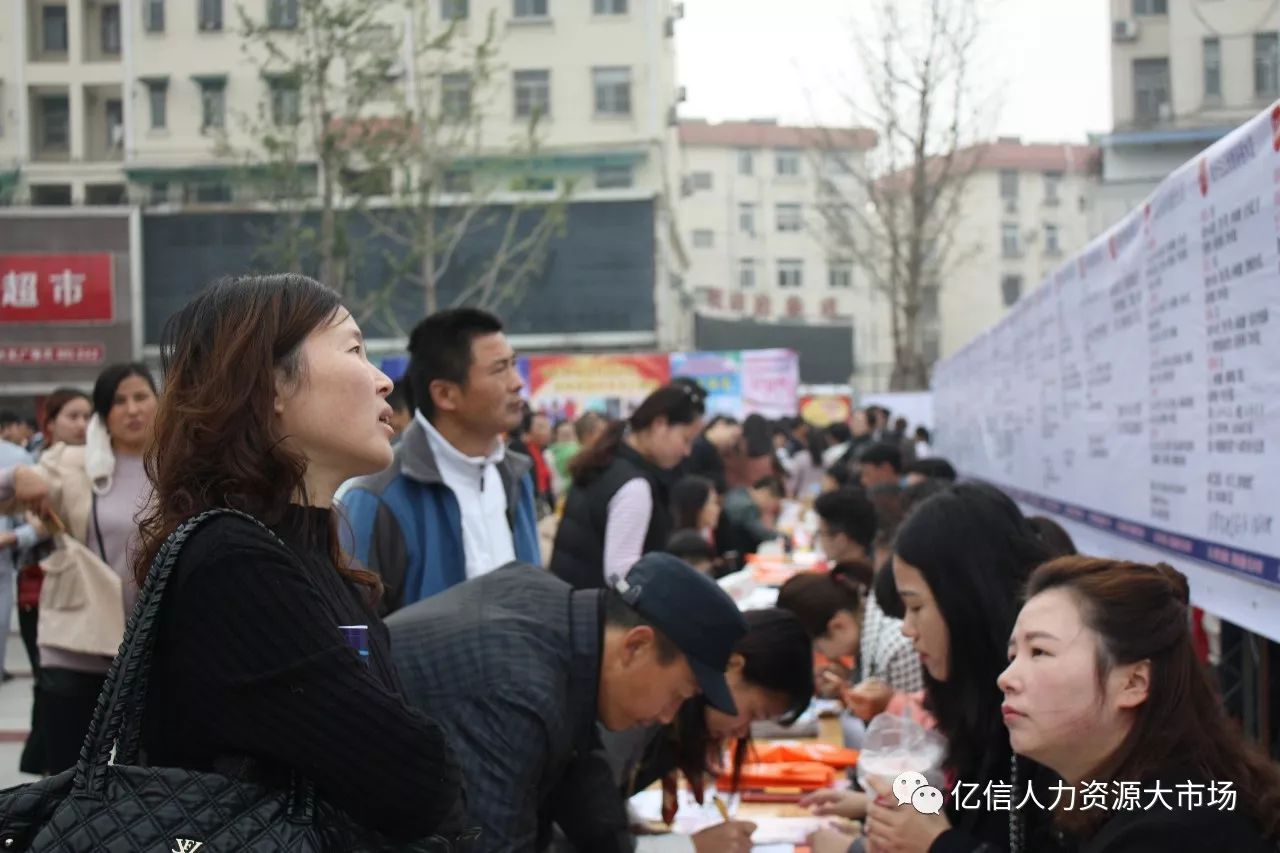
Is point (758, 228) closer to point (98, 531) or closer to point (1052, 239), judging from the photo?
point (1052, 239)

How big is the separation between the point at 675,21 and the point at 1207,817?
120 feet

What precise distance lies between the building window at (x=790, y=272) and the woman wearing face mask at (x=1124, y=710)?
Result: 51.9m

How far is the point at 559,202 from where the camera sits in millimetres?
24016

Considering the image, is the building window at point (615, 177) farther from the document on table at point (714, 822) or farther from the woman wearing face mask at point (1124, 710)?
the woman wearing face mask at point (1124, 710)

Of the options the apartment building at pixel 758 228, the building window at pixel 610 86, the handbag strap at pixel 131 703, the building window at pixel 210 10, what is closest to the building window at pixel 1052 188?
the apartment building at pixel 758 228

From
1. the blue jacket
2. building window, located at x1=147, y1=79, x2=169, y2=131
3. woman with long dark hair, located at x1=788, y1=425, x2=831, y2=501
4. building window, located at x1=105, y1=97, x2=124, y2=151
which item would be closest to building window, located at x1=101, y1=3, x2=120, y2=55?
building window, located at x1=105, y1=97, x2=124, y2=151

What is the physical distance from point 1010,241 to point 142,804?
53595 mm

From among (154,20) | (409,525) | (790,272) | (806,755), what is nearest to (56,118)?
(154,20)

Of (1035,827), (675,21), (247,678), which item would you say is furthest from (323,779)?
(675,21)

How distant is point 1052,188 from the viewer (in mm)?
53344

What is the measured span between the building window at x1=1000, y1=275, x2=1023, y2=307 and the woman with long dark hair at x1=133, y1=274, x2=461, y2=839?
51.5 metres

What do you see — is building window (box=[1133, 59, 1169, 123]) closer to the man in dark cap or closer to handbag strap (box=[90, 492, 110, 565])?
handbag strap (box=[90, 492, 110, 565])

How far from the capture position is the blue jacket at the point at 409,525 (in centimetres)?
339

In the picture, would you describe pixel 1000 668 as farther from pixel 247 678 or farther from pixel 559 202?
pixel 559 202
